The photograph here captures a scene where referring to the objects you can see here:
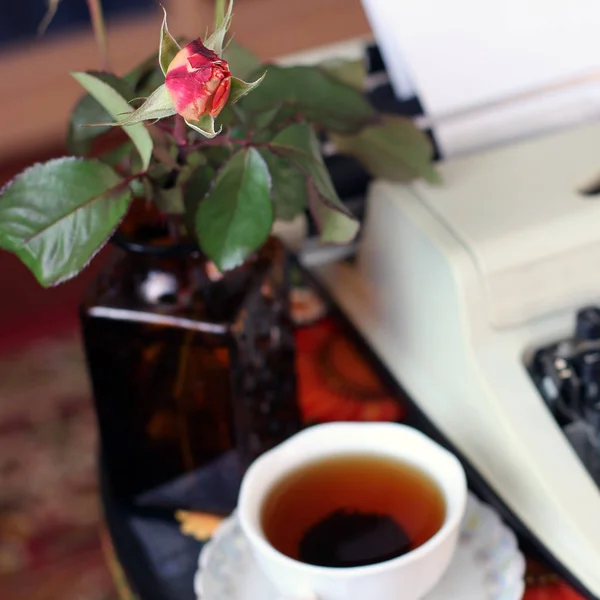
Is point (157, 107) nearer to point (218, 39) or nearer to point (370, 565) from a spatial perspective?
point (218, 39)

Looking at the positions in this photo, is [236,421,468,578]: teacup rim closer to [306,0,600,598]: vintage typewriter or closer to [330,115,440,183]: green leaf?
[306,0,600,598]: vintage typewriter

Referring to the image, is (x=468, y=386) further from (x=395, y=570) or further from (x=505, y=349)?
(x=395, y=570)

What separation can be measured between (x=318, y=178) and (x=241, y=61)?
153 mm

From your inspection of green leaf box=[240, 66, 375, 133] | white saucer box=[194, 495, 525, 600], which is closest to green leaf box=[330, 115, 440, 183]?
green leaf box=[240, 66, 375, 133]

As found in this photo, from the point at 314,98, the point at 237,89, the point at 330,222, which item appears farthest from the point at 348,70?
the point at 237,89

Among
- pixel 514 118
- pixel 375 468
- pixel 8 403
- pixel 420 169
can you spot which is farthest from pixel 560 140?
pixel 8 403

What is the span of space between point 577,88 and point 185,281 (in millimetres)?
378

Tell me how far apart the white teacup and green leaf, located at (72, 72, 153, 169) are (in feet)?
0.65

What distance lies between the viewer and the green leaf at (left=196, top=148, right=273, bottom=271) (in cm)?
49

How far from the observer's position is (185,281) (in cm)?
59

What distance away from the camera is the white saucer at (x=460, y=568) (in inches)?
21.1

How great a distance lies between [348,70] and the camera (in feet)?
2.13

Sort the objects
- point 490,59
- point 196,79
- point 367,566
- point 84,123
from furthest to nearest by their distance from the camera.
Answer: point 490,59, point 84,123, point 367,566, point 196,79

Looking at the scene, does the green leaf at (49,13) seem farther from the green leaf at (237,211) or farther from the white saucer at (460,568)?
the white saucer at (460,568)
